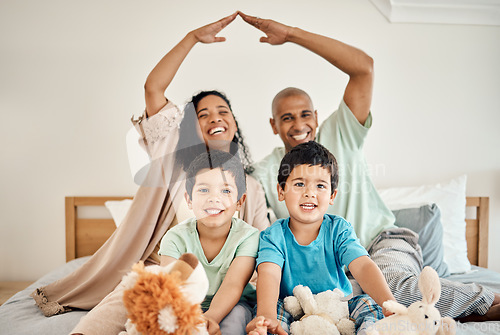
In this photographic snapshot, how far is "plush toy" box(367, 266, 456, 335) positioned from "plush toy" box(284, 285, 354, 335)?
0.14 meters

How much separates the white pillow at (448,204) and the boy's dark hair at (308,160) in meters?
0.77

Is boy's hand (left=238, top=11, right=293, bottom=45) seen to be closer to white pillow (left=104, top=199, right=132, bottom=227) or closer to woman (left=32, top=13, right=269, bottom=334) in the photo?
woman (left=32, top=13, right=269, bottom=334)

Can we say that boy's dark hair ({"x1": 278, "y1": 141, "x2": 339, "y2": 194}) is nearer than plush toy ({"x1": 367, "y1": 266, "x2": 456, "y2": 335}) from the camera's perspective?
No

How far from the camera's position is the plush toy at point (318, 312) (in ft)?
2.66

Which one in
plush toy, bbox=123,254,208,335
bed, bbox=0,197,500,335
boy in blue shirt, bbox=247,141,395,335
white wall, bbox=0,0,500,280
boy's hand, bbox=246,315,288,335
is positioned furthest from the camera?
white wall, bbox=0,0,500,280

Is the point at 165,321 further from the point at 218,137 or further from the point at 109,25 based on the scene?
the point at 109,25

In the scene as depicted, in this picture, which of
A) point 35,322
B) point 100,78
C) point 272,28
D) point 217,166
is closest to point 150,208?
point 217,166

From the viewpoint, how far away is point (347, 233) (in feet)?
3.17

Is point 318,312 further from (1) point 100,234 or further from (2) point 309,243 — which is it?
(1) point 100,234

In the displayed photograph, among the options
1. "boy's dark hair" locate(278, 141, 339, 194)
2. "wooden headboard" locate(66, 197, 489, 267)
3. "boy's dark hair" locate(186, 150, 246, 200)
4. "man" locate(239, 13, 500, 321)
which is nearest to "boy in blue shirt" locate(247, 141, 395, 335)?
"boy's dark hair" locate(278, 141, 339, 194)

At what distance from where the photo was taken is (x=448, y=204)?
178 centimetres

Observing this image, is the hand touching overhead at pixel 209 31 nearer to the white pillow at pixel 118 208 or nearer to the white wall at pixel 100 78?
the white wall at pixel 100 78

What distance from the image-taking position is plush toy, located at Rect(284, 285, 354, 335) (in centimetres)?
81

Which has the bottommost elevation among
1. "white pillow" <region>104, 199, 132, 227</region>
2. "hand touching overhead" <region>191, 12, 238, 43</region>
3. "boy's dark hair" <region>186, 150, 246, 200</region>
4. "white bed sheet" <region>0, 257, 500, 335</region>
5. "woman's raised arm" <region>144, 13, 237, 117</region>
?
"white bed sheet" <region>0, 257, 500, 335</region>
